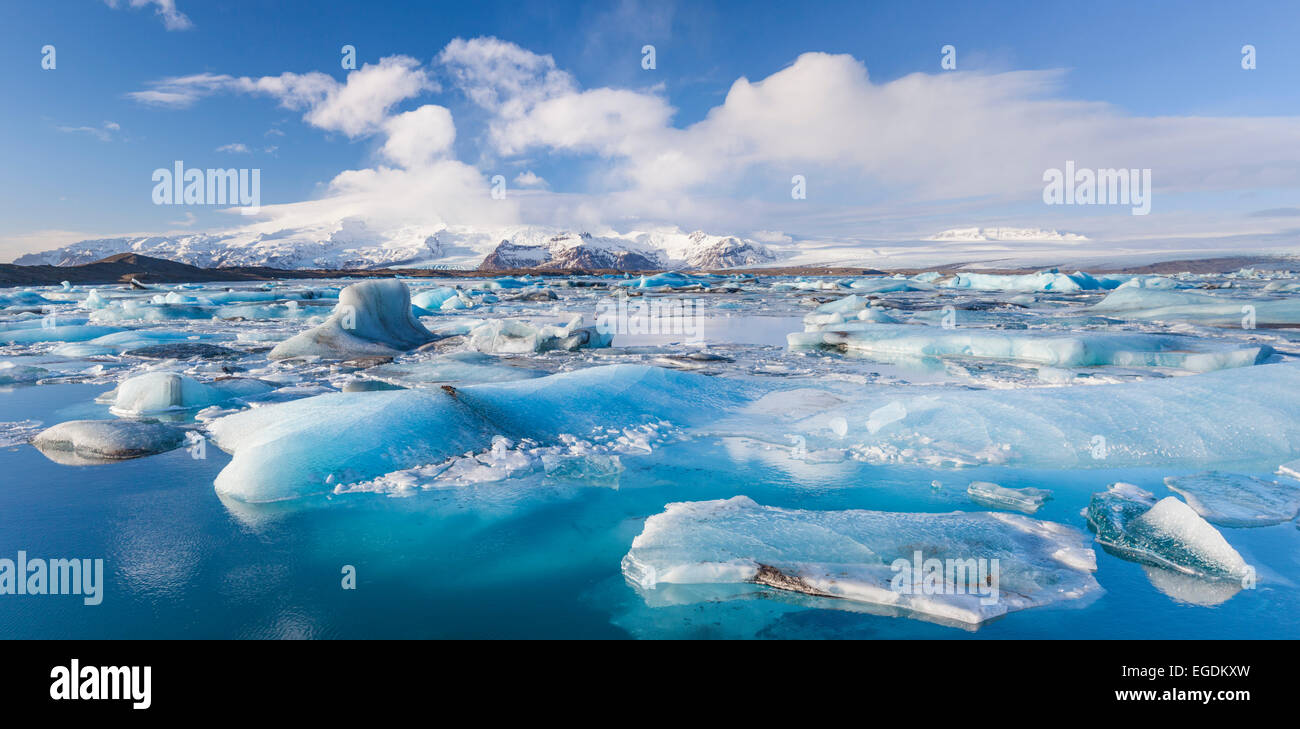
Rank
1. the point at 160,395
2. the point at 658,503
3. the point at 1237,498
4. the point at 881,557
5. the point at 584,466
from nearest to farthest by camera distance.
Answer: the point at 881,557 → the point at 1237,498 → the point at 658,503 → the point at 584,466 → the point at 160,395

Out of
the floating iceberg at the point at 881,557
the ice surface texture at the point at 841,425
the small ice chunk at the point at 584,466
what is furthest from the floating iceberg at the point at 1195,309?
the small ice chunk at the point at 584,466

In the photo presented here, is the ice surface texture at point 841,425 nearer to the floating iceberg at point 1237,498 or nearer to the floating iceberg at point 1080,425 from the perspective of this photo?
the floating iceberg at point 1080,425

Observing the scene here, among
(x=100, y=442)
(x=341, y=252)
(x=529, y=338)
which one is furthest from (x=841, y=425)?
(x=341, y=252)

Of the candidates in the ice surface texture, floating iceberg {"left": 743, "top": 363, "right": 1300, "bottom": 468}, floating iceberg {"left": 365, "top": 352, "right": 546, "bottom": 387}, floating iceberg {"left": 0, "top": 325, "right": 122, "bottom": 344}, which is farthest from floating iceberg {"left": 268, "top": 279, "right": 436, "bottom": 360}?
floating iceberg {"left": 743, "top": 363, "right": 1300, "bottom": 468}

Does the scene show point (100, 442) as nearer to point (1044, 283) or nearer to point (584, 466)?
point (584, 466)

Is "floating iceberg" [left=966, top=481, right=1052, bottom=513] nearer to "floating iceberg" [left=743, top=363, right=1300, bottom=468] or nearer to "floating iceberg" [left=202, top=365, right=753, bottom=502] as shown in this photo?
"floating iceberg" [left=743, top=363, right=1300, bottom=468]

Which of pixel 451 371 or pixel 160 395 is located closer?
pixel 160 395
